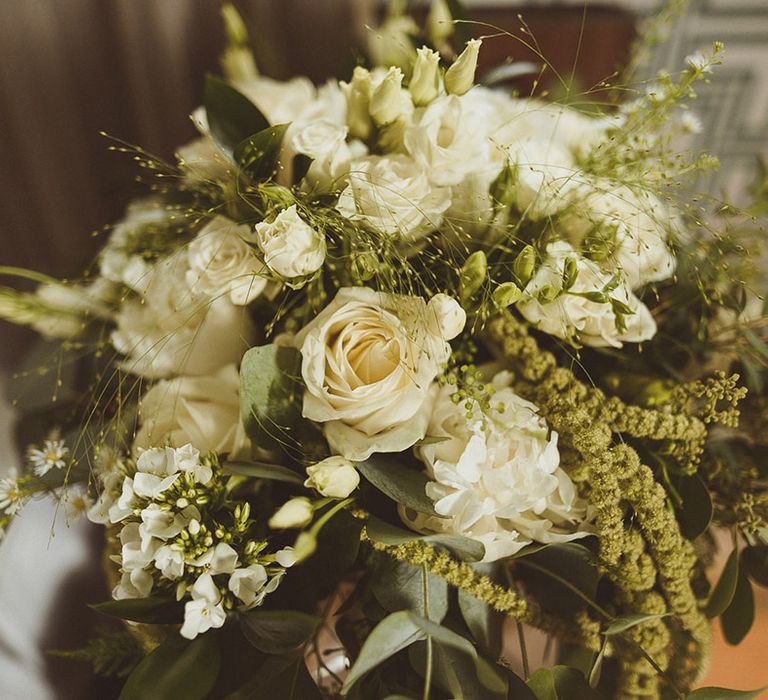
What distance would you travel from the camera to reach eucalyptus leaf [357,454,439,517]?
415 millimetres

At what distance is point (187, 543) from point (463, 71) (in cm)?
40

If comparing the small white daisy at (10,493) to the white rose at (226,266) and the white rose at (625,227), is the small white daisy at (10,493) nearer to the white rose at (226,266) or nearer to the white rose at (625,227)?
the white rose at (226,266)

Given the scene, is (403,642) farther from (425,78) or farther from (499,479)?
(425,78)

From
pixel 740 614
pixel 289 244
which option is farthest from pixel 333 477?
pixel 740 614

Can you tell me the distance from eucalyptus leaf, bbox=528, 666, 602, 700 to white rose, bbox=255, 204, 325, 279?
1.08ft

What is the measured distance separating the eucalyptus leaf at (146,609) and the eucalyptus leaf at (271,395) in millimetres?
127

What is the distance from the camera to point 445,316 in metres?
0.41

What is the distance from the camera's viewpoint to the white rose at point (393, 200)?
1.51 ft

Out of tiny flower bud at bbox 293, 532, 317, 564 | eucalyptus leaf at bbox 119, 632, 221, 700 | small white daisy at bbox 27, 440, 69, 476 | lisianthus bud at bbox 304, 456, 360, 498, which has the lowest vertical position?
eucalyptus leaf at bbox 119, 632, 221, 700

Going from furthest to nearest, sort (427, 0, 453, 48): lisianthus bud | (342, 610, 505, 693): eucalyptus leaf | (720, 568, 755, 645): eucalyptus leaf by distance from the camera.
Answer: (427, 0, 453, 48): lisianthus bud < (720, 568, 755, 645): eucalyptus leaf < (342, 610, 505, 693): eucalyptus leaf

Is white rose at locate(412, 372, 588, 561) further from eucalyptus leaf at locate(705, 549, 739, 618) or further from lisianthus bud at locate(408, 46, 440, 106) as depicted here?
lisianthus bud at locate(408, 46, 440, 106)

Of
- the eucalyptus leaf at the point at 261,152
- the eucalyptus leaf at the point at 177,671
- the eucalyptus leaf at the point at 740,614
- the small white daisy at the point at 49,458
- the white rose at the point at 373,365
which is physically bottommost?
the eucalyptus leaf at the point at 740,614

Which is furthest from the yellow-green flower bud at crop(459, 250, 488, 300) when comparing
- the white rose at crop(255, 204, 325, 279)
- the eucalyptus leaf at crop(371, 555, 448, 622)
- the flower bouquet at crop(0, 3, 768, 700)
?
the eucalyptus leaf at crop(371, 555, 448, 622)

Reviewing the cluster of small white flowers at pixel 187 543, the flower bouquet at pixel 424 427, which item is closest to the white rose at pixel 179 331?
the flower bouquet at pixel 424 427
